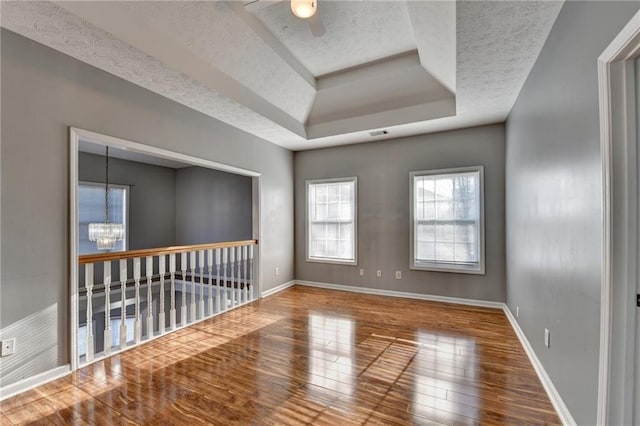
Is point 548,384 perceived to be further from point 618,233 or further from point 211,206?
point 211,206

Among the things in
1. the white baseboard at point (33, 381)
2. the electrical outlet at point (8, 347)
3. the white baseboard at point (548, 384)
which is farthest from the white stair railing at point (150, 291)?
the white baseboard at point (548, 384)

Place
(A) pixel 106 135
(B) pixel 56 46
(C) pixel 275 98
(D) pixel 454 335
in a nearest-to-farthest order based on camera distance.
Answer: (B) pixel 56 46 < (A) pixel 106 135 < (D) pixel 454 335 < (C) pixel 275 98

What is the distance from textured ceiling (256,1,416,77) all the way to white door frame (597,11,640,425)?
2.04 metres

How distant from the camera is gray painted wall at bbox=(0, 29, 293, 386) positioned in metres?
2.11

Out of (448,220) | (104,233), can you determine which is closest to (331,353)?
(448,220)

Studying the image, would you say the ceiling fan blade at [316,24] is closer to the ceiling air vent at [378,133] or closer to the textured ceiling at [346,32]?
the textured ceiling at [346,32]

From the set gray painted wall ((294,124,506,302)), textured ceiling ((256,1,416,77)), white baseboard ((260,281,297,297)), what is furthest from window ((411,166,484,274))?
white baseboard ((260,281,297,297))

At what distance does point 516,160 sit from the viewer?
3229mm

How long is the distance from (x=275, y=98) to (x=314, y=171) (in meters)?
1.85

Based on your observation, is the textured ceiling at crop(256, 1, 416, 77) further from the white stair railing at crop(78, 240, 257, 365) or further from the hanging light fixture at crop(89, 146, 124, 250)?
the hanging light fixture at crop(89, 146, 124, 250)

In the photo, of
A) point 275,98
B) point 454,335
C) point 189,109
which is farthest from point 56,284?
point 454,335

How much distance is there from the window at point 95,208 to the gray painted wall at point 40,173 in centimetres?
376

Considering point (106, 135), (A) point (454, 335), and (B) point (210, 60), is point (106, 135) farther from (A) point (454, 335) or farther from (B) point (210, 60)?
(A) point (454, 335)

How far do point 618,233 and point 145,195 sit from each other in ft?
24.8
